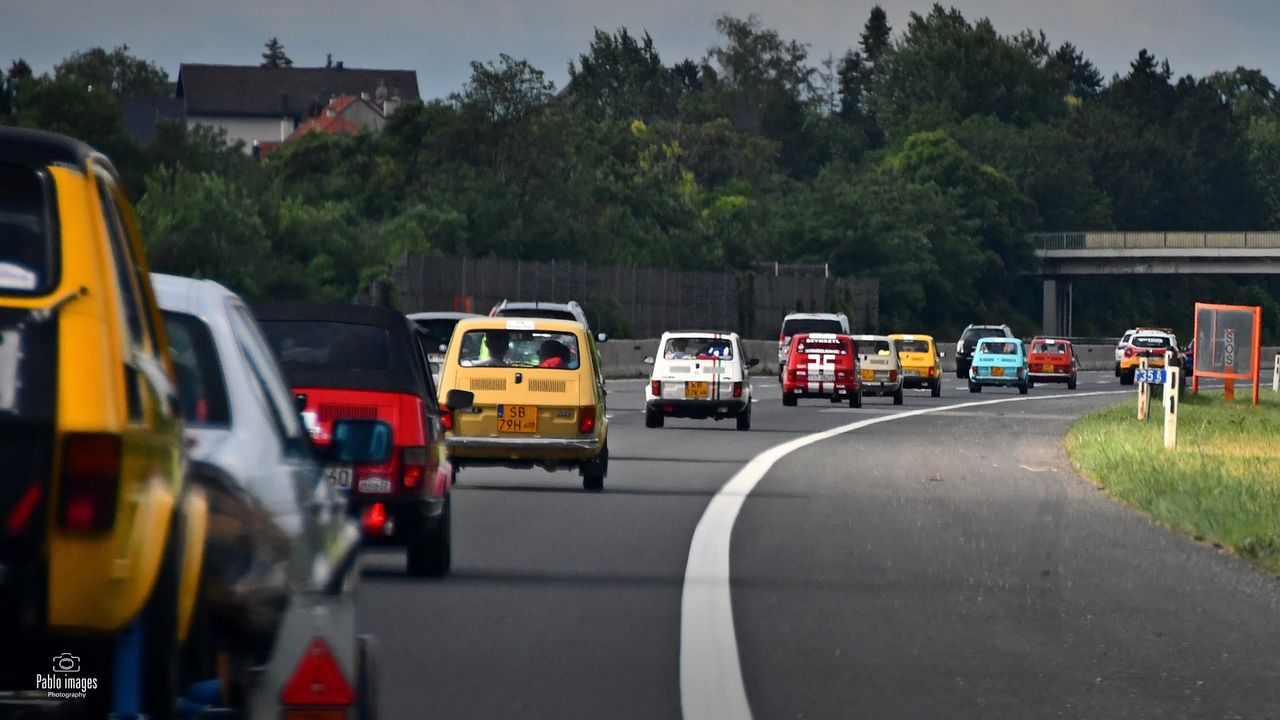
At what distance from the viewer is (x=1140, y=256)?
129 m

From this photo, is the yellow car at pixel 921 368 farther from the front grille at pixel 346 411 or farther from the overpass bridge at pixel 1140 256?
the overpass bridge at pixel 1140 256

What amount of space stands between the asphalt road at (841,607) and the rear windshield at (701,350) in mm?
11362

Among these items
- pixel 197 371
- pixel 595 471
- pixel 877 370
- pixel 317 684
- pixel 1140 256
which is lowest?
pixel 595 471

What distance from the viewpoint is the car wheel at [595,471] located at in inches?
824

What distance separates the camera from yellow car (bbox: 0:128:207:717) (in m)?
4.38

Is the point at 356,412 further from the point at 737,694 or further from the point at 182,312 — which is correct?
the point at 182,312

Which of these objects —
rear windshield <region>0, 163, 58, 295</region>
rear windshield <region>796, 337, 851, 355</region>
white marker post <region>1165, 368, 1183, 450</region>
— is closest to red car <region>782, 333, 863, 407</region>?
rear windshield <region>796, 337, 851, 355</region>

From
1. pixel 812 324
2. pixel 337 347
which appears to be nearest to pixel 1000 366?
pixel 812 324

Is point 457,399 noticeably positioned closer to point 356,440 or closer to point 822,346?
point 356,440

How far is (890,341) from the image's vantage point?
48656 mm

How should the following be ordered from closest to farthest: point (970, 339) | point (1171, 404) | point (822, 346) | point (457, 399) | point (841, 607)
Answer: point (841, 607)
point (457, 399)
point (1171, 404)
point (822, 346)
point (970, 339)

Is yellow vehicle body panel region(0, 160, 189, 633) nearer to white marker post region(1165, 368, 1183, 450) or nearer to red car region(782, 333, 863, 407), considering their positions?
white marker post region(1165, 368, 1183, 450)

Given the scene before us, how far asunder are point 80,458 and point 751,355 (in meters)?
65.2

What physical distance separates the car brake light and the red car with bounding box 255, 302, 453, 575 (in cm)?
735
